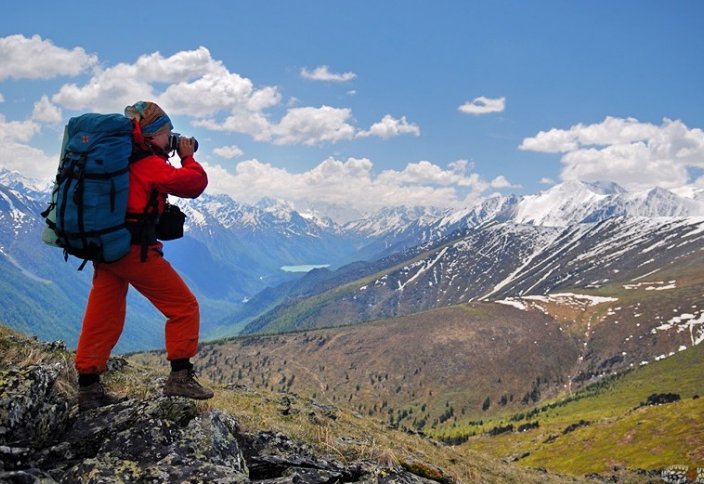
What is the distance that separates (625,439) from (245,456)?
491ft

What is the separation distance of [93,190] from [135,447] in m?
4.07

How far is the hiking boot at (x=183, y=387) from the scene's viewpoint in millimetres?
9703

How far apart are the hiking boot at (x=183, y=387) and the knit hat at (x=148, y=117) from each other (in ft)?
14.7

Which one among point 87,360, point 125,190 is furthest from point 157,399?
point 125,190

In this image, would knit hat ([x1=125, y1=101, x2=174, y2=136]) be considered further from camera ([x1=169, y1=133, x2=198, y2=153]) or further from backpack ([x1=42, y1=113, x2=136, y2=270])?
backpack ([x1=42, y1=113, x2=136, y2=270])

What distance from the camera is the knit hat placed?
31.3 feet

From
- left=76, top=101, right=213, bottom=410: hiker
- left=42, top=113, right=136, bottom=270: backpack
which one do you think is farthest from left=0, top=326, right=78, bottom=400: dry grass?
left=42, top=113, right=136, bottom=270: backpack

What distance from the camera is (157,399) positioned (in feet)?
29.7

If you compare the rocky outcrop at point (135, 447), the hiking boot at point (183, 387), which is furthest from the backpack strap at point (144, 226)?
the rocky outcrop at point (135, 447)

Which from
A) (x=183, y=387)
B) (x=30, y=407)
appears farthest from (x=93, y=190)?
(x=183, y=387)

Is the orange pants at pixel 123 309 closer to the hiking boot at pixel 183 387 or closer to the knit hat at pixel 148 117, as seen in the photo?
the hiking boot at pixel 183 387

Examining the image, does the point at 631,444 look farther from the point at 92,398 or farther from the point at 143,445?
the point at 143,445

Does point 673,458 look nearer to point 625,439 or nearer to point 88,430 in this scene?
point 625,439

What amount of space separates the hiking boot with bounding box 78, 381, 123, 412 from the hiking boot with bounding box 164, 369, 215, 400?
101 centimetres
